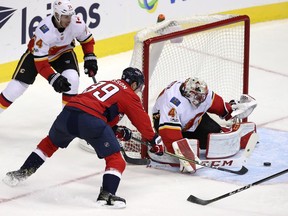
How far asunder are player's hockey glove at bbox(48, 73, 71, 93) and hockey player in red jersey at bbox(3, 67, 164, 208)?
553 mm

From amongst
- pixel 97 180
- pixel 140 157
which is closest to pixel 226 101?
pixel 140 157

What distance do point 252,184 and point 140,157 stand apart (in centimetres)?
93

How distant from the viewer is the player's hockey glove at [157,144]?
228 inches

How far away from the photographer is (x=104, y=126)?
563 cm

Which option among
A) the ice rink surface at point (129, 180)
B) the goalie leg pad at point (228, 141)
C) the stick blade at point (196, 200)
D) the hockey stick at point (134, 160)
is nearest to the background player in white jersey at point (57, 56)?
the ice rink surface at point (129, 180)

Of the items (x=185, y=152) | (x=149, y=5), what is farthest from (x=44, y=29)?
(x=149, y=5)

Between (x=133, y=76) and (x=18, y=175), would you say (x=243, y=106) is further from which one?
(x=18, y=175)

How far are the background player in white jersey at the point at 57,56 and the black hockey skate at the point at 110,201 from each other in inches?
39.5

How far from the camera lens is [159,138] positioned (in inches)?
228

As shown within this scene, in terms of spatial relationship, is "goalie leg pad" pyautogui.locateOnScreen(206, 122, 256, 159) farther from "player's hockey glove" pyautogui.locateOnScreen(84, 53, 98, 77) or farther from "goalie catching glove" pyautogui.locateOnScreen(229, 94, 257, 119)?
"player's hockey glove" pyautogui.locateOnScreen(84, 53, 98, 77)

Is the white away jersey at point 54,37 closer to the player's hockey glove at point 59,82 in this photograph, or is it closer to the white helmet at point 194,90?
the player's hockey glove at point 59,82

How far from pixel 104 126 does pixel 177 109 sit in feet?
2.47

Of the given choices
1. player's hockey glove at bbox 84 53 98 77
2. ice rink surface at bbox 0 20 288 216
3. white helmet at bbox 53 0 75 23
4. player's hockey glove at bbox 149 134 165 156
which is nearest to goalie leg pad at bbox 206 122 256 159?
ice rink surface at bbox 0 20 288 216

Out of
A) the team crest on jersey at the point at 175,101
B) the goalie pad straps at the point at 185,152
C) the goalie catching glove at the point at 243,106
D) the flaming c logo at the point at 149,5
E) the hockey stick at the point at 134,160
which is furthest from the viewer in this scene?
the flaming c logo at the point at 149,5
